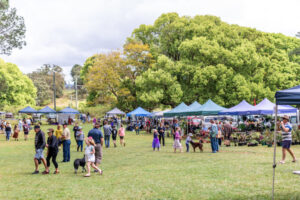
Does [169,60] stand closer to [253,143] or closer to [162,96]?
[162,96]

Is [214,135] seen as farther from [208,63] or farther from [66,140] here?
[208,63]

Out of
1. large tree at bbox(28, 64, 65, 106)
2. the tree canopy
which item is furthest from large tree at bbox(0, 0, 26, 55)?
large tree at bbox(28, 64, 65, 106)

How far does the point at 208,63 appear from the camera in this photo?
3819 cm

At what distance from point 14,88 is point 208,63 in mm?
41941

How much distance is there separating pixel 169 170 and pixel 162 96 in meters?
27.3

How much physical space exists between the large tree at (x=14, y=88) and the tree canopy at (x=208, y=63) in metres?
29.1

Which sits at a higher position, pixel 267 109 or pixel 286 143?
pixel 267 109

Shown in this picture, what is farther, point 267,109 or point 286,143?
point 267,109

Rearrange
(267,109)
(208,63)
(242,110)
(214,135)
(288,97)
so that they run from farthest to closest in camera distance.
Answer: (208,63)
(242,110)
(267,109)
(214,135)
(288,97)

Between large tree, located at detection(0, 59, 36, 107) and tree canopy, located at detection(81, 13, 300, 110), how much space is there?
2906 centimetres

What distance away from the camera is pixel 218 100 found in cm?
3644

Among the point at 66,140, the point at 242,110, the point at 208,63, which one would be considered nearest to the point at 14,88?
the point at 208,63

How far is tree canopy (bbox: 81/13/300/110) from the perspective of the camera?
36906 mm

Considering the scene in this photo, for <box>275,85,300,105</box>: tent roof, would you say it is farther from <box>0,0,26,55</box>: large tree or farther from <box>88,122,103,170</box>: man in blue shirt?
<box>0,0,26,55</box>: large tree
